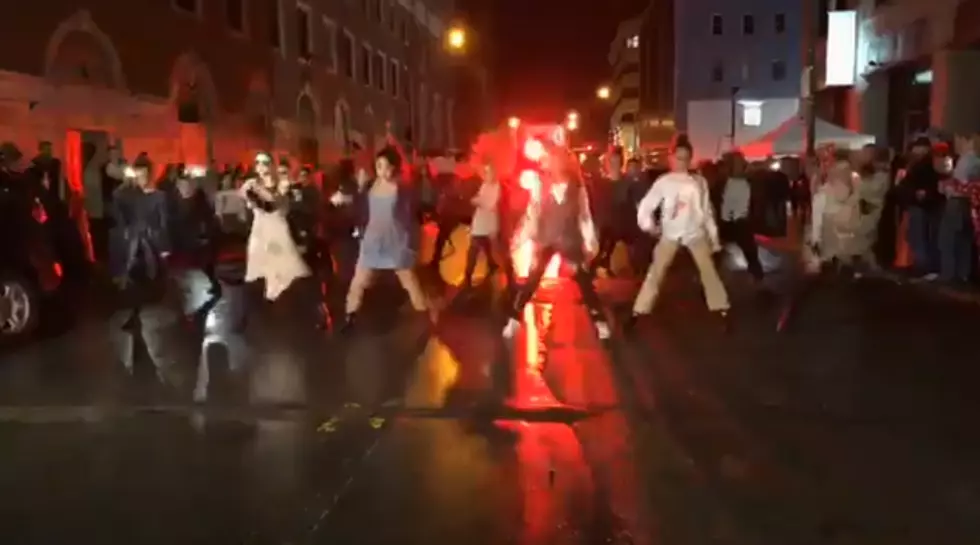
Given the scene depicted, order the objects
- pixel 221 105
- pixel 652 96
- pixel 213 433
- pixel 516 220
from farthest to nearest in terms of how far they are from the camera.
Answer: pixel 652 96
pixel 221 105
pixel 516 220
pixel 213 433

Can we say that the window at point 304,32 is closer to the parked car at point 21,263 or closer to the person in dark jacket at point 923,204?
the person in dark jacket at point 923,204

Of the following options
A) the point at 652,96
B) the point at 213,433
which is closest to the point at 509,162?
the point at 213,433

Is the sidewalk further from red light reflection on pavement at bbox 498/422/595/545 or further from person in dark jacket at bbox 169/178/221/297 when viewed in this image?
person in dark jacket at bbox 169/178/221/297

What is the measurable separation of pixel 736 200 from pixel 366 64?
33600 millimetres

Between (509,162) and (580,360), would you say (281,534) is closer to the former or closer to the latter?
(580,360)

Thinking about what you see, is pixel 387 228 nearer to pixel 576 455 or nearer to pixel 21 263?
pixel 21 263

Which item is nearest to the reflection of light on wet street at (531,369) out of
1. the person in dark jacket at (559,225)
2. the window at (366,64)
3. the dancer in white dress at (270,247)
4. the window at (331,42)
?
the person in dark jacket at (559,225)

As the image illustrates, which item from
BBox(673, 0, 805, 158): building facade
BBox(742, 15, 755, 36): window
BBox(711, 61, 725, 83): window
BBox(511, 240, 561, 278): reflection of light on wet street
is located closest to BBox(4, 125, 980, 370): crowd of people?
BBox(511, 240, 561, 278): reflection of light on wet street

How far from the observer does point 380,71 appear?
50.9 m

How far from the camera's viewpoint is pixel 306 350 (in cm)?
1074

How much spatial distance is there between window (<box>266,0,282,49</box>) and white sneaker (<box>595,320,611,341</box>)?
75.8 feet

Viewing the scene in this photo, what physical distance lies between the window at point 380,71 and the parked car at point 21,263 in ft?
125

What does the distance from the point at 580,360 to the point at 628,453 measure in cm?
315

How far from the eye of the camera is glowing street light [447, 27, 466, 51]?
2802 centimetres
